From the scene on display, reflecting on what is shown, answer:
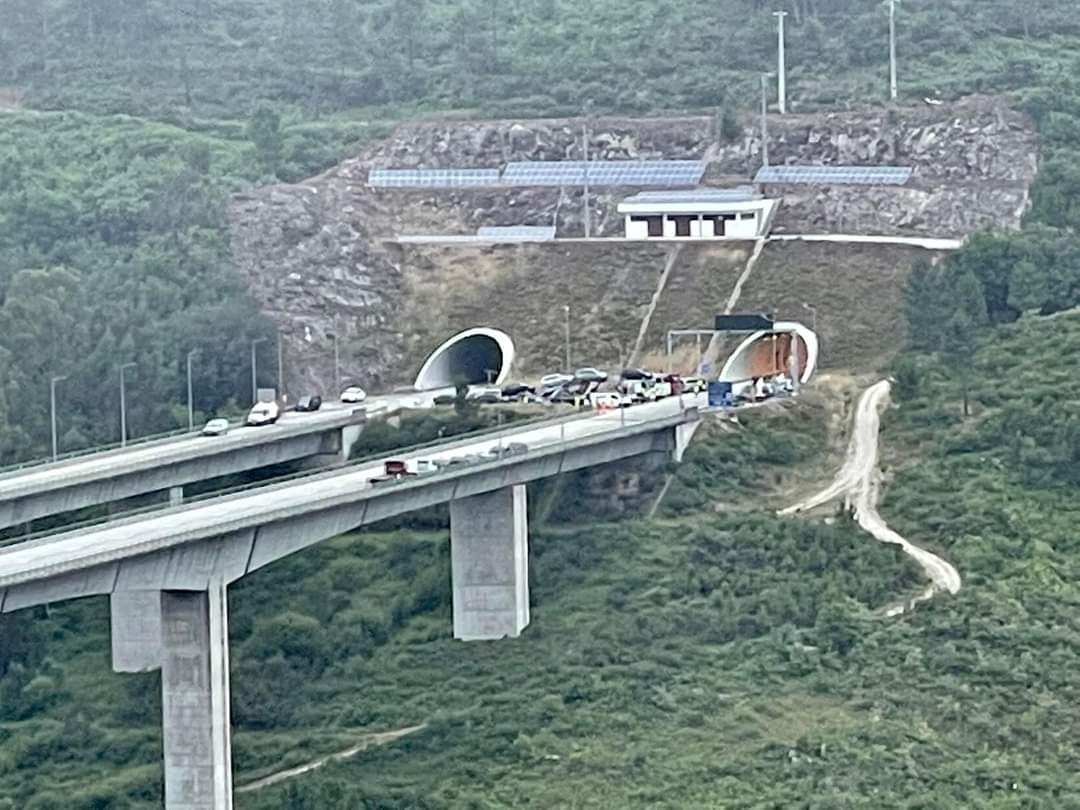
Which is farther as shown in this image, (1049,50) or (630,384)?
(1049,50)

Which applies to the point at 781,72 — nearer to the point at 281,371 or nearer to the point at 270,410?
the point at 281,371

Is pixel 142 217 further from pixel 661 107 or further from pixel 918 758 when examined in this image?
pixel 918 758

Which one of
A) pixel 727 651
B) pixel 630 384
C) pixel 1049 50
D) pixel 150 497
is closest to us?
pixel 727 651

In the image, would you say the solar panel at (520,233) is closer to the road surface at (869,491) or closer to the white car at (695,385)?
the white car at (695,385)

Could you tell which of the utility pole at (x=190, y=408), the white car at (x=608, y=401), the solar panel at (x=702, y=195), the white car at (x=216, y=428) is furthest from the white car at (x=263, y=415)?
the solar panel at (x=702, y=195)

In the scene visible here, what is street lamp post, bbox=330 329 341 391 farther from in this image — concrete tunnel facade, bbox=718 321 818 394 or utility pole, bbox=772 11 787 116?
utility pole, bbox=772 11 787 116

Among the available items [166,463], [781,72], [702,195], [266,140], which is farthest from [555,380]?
[266,140]

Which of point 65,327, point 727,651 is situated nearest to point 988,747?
point 727,651

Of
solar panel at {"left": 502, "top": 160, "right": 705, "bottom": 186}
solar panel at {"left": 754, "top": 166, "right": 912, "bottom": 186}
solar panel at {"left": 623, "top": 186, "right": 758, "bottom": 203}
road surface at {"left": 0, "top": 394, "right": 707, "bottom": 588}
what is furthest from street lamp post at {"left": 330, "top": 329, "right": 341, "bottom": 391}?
solar panel at {"left": 754, "top": 166, "right": 912, "bottom": 186}
